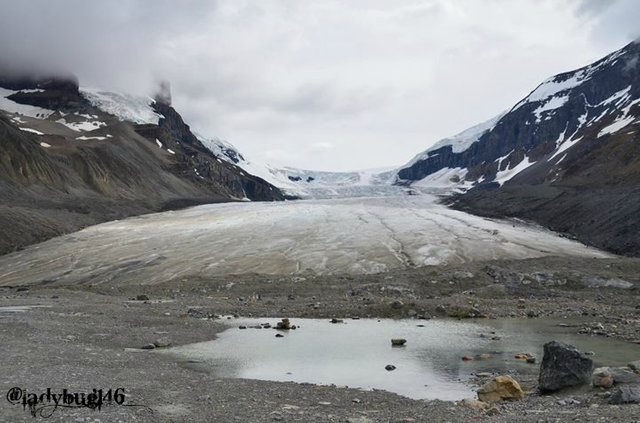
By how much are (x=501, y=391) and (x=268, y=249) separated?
39.8m

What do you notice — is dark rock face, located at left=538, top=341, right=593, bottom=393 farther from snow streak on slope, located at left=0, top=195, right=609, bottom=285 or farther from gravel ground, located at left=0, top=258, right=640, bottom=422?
snow streak on slope, located at left=0, top=195, right=609, bottom=285

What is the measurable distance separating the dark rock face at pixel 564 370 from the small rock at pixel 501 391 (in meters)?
0.91

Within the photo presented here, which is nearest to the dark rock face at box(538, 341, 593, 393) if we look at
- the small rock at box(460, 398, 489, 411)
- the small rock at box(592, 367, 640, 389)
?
the small rock at box(592, 367, 640, 389)

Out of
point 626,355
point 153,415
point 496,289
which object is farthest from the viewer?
point 496,289

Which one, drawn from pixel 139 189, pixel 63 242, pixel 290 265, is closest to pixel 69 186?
pixel 139 189

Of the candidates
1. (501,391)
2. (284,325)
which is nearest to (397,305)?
(284,325)

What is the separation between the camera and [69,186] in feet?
335

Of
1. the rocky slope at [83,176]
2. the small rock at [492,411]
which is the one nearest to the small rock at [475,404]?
the small rock at [492,411]

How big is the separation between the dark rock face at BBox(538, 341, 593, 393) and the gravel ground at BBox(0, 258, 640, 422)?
41 centimetres

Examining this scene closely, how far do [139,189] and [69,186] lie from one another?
2676 cm

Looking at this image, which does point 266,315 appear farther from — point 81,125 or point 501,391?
point 81,125

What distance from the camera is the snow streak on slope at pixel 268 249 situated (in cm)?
4481

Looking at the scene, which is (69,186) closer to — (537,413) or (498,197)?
(498,197)

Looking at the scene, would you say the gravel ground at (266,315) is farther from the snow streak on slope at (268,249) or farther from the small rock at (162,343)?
the snow streak on slope at (268,249)
